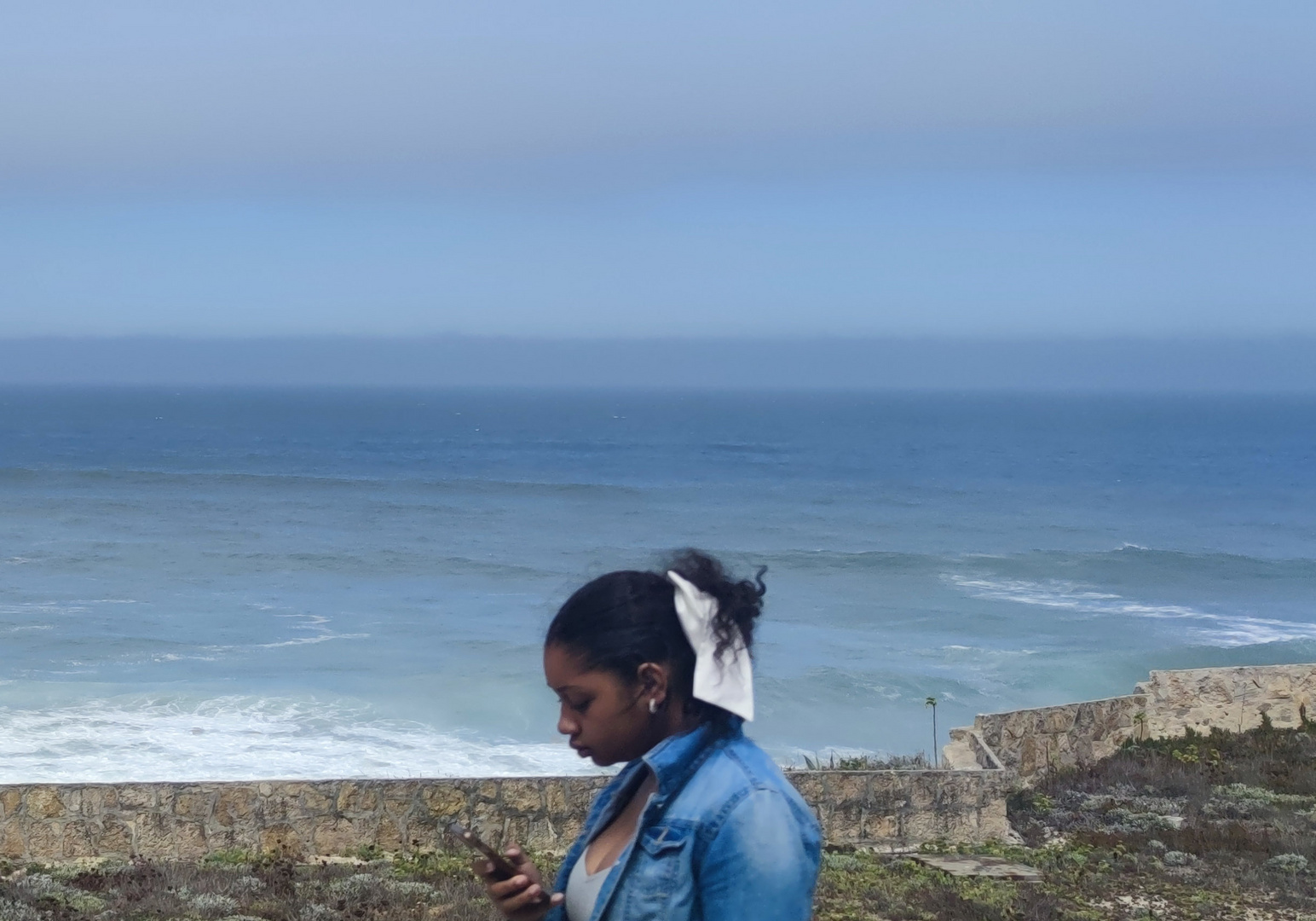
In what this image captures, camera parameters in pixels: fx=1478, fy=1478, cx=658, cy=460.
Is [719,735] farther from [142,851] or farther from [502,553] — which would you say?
[502,553]

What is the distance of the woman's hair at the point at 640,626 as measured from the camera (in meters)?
2.44

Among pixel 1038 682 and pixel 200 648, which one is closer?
pixel 1038 682

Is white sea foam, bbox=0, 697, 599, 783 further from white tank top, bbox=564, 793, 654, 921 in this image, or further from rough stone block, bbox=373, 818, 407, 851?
white tank top, bbox=564, 793, 654, 921

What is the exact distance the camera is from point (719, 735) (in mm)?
2441

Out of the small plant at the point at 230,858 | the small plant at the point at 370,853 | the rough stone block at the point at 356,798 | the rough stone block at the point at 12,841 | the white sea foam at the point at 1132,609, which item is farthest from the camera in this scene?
the white sea foam at the point at 1132,609

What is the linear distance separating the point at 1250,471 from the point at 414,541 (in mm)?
71561

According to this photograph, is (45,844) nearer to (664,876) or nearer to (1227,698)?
(664,876)

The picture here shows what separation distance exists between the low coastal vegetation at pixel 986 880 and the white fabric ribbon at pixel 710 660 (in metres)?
7.19

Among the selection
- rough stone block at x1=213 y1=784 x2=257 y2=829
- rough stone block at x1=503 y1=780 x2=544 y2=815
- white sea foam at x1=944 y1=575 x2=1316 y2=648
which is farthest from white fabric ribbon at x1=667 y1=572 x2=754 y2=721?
white sea foam at x1=944 y1=575 x2=1316 y2=648

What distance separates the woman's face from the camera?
246cm

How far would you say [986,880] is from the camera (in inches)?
420

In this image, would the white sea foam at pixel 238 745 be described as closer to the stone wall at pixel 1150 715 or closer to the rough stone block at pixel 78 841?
the stone wall at pixel 1150 715

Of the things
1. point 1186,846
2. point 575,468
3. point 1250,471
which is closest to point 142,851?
point 1186,846

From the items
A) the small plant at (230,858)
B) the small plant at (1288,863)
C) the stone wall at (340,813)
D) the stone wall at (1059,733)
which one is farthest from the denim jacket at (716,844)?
the stone wall at (1059,733)
